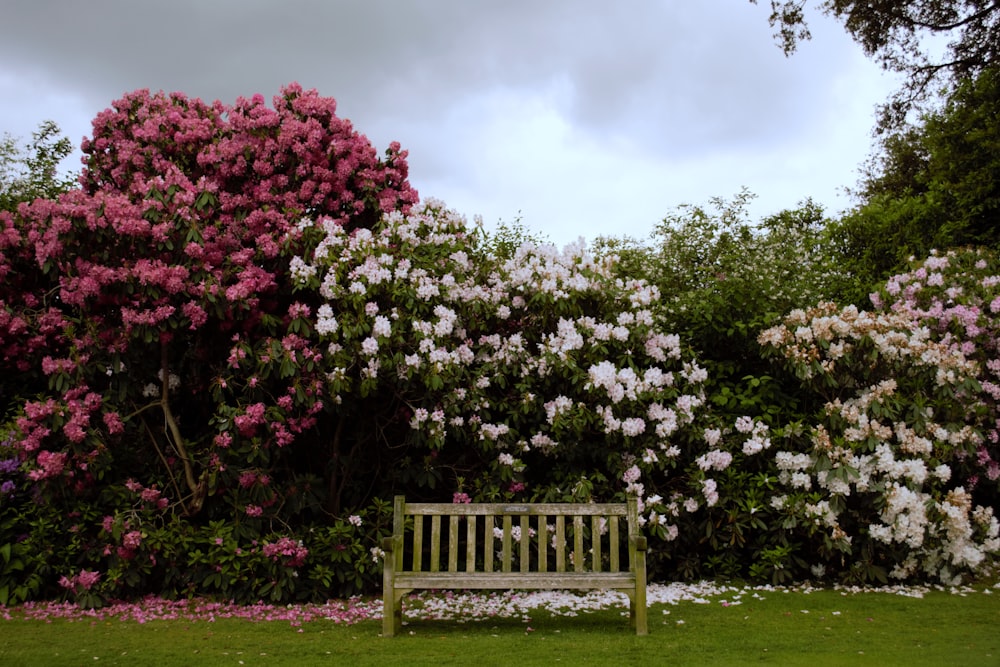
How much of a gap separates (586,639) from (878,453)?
3.16 meters

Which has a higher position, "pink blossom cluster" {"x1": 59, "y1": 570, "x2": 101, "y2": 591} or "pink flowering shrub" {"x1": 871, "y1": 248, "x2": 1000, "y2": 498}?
"pink flowering shrub" {"x1": 871, "y1": 248, "x2": 1000, "y2": 498}

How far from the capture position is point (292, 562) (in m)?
6.67

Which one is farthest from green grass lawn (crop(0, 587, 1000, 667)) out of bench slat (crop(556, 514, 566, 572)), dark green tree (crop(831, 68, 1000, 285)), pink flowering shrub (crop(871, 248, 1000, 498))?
dark green tree (crop(831, 68, 1000, 285))

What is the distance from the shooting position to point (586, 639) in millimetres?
5414

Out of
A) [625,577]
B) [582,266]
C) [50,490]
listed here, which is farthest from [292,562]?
[582,266]

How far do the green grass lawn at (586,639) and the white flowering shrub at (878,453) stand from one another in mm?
587

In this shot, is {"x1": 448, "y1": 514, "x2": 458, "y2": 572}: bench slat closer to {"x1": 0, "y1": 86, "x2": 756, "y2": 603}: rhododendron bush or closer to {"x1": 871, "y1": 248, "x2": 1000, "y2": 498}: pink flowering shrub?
{"x1": 0, "y1": 86, "x2": 756, "y2": 603}: rhododendron bush

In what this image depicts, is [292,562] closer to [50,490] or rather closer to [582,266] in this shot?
[50,490]

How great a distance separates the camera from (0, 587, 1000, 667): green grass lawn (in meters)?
4.95

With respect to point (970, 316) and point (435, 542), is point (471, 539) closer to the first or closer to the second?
point (435, 542)

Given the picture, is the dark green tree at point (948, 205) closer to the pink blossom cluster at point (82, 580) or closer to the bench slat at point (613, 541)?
the bench slat at point (613, 541)

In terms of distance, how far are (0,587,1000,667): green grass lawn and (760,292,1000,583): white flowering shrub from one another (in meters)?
0.59

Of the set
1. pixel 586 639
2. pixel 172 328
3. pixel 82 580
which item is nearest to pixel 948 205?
pixel 586 639

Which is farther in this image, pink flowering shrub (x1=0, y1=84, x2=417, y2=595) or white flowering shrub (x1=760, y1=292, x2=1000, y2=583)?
white flowering shrub (x1=760, y1=292, x2=1000, y2=583)
